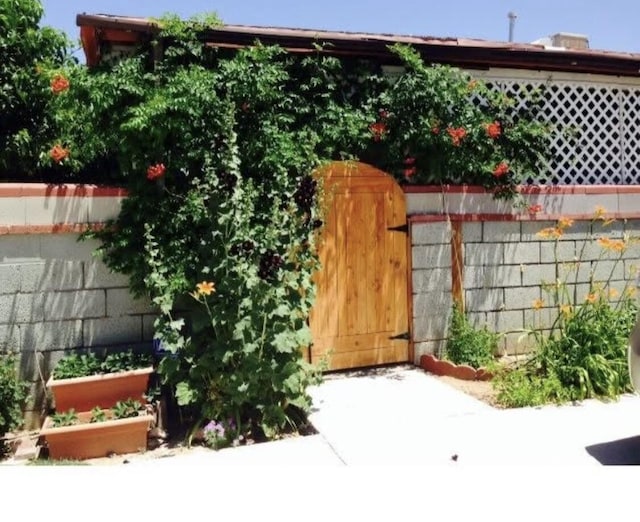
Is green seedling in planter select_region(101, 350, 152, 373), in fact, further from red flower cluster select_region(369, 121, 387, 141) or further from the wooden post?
the wooden post

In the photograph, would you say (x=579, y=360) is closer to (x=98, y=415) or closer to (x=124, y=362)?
(x=124, y=362)

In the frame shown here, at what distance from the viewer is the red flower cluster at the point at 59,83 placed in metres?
4.74

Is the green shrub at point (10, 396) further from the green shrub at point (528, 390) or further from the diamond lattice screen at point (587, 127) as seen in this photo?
the diamond lattice screen at point (587, 127)

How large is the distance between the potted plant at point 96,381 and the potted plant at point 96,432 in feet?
0.26

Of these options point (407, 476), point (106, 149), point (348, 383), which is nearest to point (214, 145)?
point (106, 149)

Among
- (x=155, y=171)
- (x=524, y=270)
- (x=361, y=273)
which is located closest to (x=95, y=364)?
(x=155, y=171)

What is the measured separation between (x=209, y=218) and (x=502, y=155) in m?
3.30

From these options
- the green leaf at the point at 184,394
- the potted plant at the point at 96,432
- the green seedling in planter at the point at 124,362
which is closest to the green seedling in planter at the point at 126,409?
the potted plant at the point at 96,432

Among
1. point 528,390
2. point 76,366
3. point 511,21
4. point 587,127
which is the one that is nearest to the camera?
point 76,366

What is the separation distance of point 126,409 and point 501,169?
14.0 ft

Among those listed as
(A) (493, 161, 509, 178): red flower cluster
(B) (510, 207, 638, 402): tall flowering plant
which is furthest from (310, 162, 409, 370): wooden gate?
(B) (510, 207, 638, 402): tall flowering plant

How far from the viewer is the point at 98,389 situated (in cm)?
448

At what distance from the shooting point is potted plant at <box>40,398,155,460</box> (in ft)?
13.7

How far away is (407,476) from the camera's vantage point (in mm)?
3533
